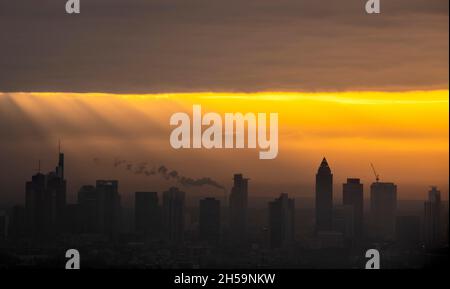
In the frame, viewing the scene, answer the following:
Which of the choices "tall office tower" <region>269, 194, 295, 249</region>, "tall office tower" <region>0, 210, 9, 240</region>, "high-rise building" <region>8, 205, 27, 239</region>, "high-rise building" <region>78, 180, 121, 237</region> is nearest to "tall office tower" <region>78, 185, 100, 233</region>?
"high-rise building" <region>78, 180, 121, 237</region>

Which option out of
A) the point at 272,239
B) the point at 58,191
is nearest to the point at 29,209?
the point at 58,191

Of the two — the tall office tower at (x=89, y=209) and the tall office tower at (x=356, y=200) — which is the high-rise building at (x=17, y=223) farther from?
the tall office tower at (x=356, y=200)

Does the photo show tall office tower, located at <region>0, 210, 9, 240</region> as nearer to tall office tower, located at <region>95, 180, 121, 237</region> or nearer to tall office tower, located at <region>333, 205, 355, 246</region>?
tall office tower, located at <region>95, 180, 121, 237</region>

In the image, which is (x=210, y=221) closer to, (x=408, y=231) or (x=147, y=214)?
(x=147, y=214)
